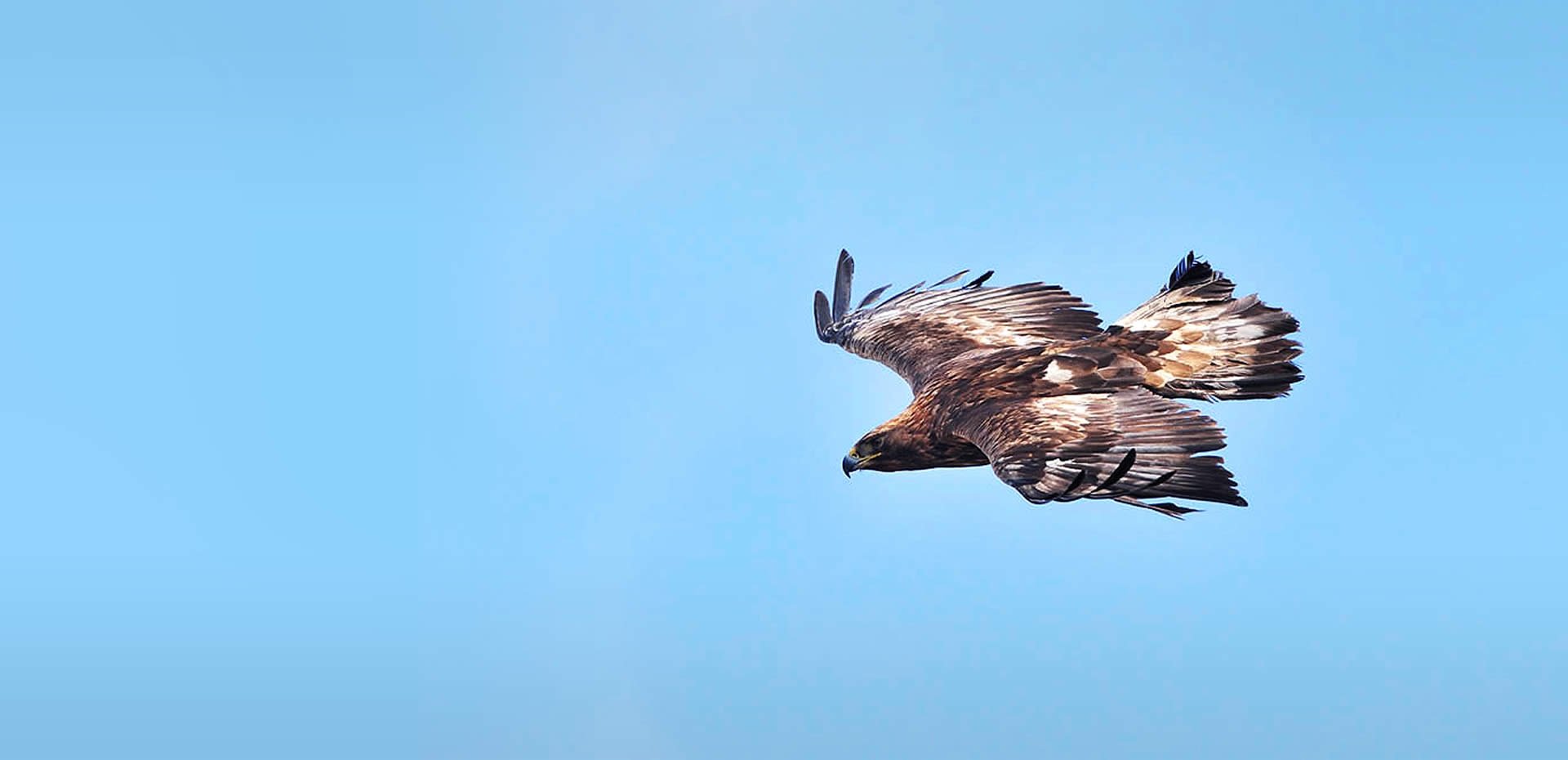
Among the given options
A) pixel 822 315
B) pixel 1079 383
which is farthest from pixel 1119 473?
pixel 822 315

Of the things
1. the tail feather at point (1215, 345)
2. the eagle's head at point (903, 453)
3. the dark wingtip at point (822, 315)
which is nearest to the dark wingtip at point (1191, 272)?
the tail feather at point (1215, 345)

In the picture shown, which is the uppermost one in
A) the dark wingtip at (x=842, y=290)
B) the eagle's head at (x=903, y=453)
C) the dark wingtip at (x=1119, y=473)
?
the dark wingtip at (x=842, y=290)

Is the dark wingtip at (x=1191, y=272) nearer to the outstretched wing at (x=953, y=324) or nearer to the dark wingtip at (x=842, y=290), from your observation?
the outstretched wing at (x=953, y=324)

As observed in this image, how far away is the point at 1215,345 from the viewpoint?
17.0 meters

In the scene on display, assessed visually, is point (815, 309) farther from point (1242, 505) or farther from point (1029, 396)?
point (1242, 505)

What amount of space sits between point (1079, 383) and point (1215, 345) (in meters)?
1.92

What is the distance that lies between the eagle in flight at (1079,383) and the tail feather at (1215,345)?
13mm

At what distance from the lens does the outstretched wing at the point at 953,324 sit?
64.5ft

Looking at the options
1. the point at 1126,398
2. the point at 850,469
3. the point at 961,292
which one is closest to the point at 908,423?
the point at 850,469

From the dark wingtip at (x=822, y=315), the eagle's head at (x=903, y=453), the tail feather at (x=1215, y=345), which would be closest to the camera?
the tail feather at (x=1215, y=345)

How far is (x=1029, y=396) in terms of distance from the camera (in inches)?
639

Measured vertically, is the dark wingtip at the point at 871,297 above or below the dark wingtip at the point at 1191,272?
above

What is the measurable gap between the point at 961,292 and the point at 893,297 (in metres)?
1.26

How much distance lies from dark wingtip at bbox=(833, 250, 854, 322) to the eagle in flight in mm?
1348
